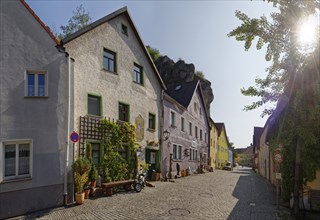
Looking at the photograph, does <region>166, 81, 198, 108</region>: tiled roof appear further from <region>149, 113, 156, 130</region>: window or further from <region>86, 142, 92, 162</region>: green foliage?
<region>86, 142, 92, 162</region>: green foliage

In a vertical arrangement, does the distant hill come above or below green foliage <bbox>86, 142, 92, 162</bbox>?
above

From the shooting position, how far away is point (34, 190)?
416 inches

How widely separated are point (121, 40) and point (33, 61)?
23.1ft

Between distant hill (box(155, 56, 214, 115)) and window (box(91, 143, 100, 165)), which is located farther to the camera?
distant hill (box(155, 56, 214, 115))

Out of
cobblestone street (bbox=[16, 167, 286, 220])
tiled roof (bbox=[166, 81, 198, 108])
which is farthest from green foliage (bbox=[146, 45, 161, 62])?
cobblestone street (bbox=[16, 167, 286, 220])

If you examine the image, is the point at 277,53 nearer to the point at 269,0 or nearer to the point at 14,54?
the point at 269,0

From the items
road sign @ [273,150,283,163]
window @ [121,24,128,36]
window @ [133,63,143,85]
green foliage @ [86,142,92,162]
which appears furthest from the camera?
window @ [133,63,143,85]

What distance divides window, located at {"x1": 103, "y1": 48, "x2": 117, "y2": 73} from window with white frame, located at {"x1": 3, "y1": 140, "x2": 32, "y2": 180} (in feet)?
22.0

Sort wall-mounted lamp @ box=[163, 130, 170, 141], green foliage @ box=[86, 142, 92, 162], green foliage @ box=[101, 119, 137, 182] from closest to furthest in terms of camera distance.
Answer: green foliage @ box=[86, 142, 92, 162] → green foliage @ box=[101, 119, 137, 182] → wall-mounted lamp @ box=[163, 130, 170, 141]

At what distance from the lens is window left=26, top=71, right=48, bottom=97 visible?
440 inches

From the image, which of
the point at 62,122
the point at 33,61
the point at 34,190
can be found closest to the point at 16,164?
the point at 34,190

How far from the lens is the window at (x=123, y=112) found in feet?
54.7

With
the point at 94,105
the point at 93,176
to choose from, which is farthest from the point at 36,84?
the point at 93,176

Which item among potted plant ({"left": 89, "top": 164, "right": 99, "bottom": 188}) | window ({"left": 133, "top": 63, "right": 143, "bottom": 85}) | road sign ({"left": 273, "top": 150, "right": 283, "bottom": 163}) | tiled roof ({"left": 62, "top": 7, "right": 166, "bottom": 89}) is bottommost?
potted plant ({"left": 89, "top": 164, "right": 99, "bottom": 188})
